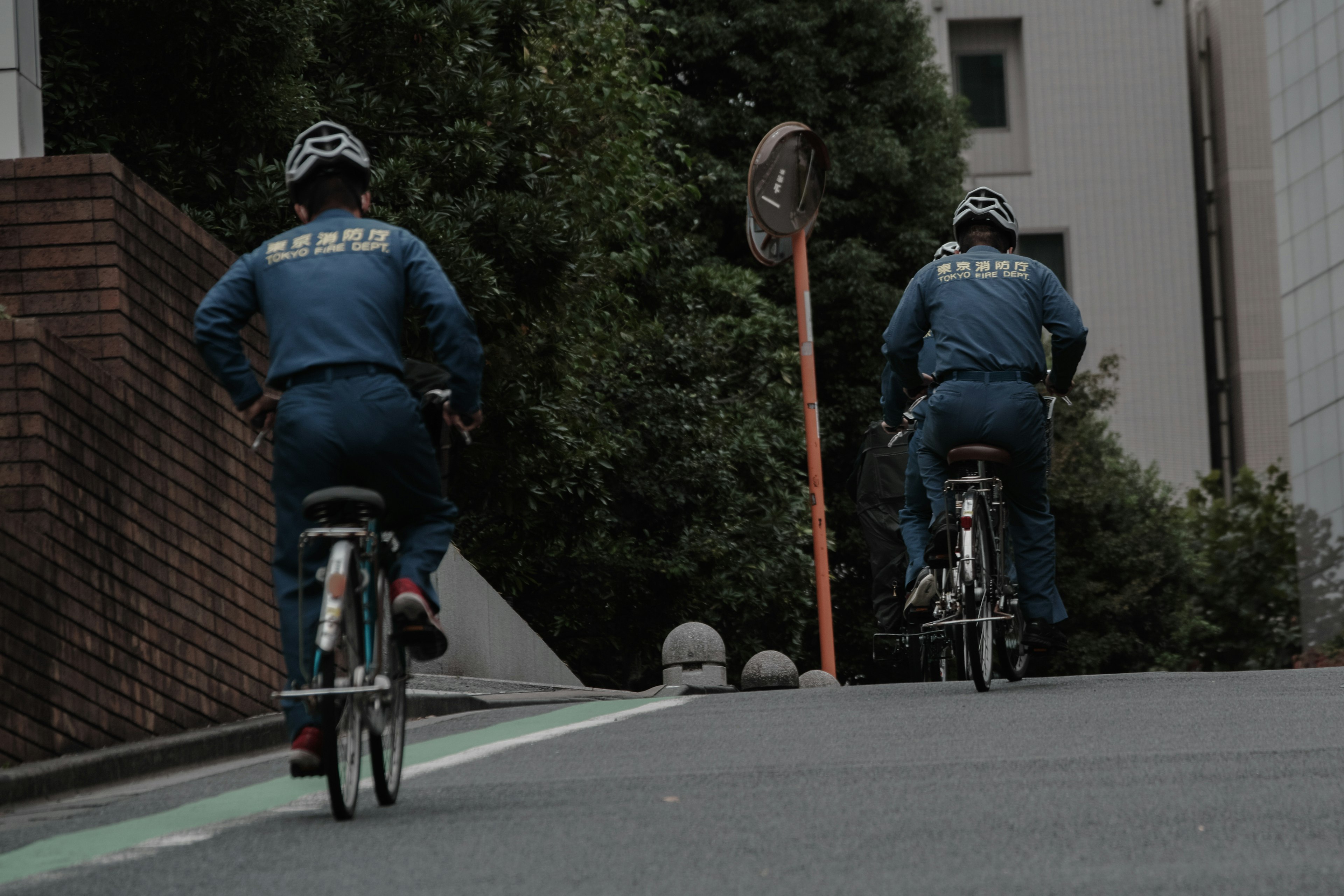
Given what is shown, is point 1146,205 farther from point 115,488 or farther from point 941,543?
point 115,488

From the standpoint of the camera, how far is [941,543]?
29.2ft

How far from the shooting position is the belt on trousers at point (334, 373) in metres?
5.32

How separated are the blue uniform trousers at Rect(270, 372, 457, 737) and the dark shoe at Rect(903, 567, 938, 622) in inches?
160

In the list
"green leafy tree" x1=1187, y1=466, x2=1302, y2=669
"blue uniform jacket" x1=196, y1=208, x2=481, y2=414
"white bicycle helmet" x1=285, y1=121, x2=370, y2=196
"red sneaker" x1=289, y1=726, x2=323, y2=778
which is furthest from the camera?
"green leafy tree" x1=1187, y1=466, x2=1302, y2=669

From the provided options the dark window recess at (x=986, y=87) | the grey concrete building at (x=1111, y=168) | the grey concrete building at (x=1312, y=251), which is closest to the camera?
the grey concrete building at (x=1312, y=251)

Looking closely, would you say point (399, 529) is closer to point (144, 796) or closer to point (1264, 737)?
point (144, 796)

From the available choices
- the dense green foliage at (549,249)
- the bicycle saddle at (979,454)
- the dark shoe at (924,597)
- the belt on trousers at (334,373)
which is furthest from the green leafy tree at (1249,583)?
the belt on trousers at (334,373)

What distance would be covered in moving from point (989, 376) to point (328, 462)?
4246 mm

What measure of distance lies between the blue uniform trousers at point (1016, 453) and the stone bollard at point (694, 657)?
672 cm

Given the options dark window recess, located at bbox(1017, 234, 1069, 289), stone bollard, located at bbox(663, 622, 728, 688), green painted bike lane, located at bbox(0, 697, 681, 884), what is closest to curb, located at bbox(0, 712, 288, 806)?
green painted bike lane, located at bbox(0, 697, 681, 884)

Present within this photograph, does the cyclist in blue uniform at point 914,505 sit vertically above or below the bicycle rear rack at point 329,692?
above

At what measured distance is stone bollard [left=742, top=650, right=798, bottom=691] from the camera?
15.2 m

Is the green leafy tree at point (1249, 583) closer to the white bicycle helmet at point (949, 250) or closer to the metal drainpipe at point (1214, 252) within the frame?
the metal drainpipe at point (1214, 252)

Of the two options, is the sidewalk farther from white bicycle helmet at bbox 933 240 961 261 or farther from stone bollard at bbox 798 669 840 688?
stone bollard at bbox 798 669 840 688
